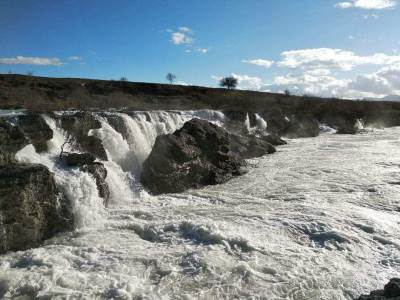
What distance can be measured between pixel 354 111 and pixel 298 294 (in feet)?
143

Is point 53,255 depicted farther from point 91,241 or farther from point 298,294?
point 298,294

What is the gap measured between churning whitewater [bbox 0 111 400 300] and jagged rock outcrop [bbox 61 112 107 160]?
363 millimetres

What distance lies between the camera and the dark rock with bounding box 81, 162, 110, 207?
1170 centimetres

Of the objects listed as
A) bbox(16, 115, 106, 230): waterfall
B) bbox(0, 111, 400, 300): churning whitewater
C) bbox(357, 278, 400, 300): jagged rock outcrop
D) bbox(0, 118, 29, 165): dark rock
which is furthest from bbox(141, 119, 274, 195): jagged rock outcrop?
bbox(357, 278, 400, 300): jagged rock outcrop

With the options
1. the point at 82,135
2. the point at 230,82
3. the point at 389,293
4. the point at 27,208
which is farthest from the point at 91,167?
the point at 230,82

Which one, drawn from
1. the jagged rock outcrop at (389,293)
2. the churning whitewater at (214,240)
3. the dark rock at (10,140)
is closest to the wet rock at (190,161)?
the churning whitewater at (214,240)

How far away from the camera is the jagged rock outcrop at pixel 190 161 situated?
14.4 metres

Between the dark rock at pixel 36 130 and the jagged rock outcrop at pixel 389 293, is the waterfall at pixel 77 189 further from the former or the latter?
the jagged rock outcrop at pixel 389 293

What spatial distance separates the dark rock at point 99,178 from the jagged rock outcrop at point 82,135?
2.47 meters

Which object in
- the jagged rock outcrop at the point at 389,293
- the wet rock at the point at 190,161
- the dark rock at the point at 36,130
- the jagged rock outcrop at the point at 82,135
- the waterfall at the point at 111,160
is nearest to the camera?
the jagged rock outcrop at the point at 389,293

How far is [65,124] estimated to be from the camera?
578 inches

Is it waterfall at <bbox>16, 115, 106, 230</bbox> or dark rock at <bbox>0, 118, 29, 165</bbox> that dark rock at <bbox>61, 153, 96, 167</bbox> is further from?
dark rock at <bbox>0, 118, 29, 165</bbox>

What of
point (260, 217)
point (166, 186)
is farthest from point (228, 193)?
point (260, 217)

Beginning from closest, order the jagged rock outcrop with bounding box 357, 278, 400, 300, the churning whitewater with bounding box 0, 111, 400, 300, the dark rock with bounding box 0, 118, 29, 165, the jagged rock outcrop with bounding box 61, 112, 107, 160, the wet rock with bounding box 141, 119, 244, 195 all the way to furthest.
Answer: the jagged rock outcrop with bounding box 357, 278, 400, 300 < the churning whitewater with bounding box 0, 111, 400, 300 < the dark rock with bounding box 0, 118, 29, 165 < the wet rock with bounding box 141, 119, 244, 195 < the jagged rock outcrop with bounding box 61, 112, 107, 160
